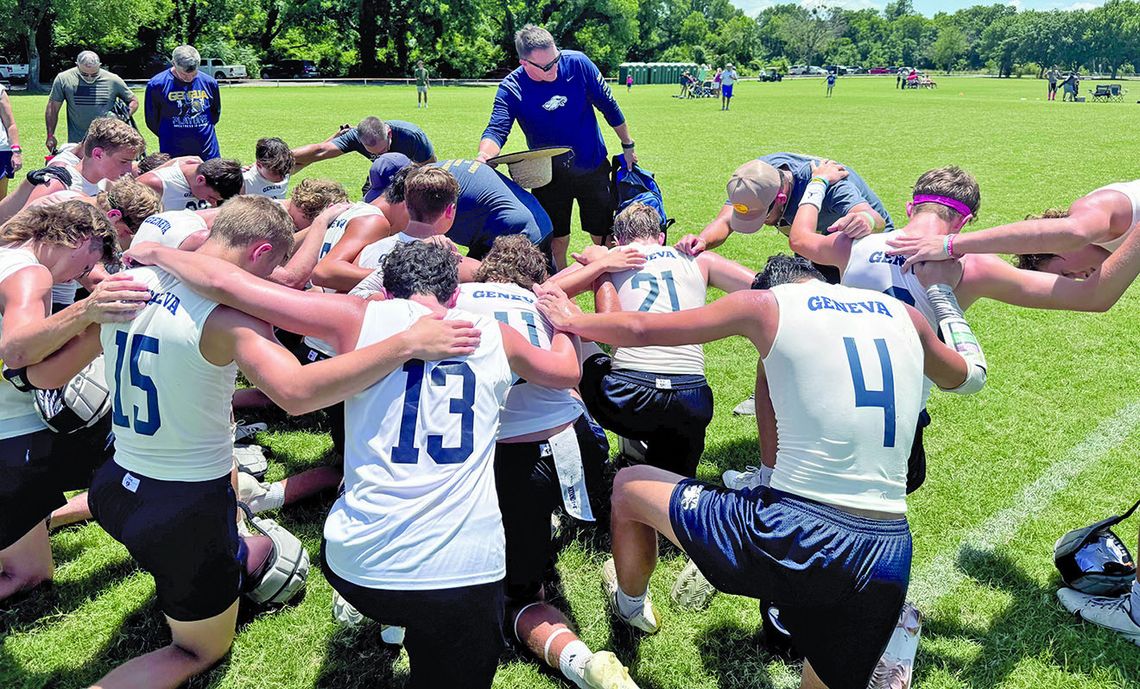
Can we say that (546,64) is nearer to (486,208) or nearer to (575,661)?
(486,208)

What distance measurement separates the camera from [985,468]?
5031 millimetres

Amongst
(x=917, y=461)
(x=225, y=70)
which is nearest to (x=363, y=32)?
(x=225, y=70)

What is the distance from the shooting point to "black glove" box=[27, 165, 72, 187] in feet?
18.2

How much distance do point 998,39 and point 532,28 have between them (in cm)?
15800

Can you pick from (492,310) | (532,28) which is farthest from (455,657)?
(532,28)

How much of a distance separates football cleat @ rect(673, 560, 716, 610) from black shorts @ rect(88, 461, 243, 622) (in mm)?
1984

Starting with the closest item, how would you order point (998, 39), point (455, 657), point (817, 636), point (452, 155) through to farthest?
point (455, 657)
point (817, 636)
point (452, 155)
point (998, 39)

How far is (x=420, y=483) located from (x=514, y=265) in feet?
5.09

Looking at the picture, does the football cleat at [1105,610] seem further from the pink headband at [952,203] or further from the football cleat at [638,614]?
the football cleat at [638,614]

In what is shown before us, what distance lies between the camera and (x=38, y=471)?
11.0 ft

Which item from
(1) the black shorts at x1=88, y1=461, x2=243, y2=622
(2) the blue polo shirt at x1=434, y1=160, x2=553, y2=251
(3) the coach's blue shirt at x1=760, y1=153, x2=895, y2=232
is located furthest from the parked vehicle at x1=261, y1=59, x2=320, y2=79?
(1) the black shorts at x1=88, y1=461, x2=243, y2=622

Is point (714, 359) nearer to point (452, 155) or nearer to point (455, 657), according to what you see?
point (455, 657)

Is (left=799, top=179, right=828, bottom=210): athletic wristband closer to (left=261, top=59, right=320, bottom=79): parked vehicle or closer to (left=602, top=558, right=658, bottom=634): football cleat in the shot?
(left=602, top=558, right=658, bottom=634): football cleat

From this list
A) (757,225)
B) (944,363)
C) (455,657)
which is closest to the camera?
(455,657)
